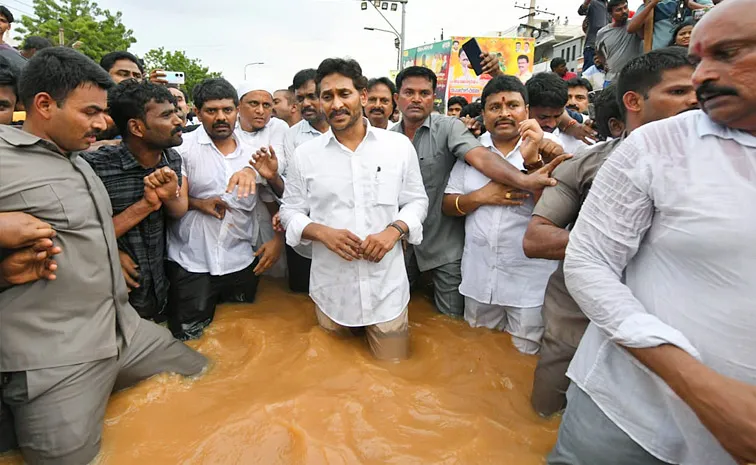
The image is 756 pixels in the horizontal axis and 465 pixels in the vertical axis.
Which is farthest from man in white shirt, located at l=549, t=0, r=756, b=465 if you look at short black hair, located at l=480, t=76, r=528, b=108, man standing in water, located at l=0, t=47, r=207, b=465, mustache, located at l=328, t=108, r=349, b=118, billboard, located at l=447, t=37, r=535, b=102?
billboard, located at l=447, t=37, r=535, b=102

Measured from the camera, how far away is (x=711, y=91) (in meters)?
1.26

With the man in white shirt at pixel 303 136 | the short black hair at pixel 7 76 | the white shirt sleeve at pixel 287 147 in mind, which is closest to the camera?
the short black hair at pixel 7 76

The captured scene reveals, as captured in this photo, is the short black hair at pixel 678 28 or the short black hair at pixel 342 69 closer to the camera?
the short black hair at pixel 342 69

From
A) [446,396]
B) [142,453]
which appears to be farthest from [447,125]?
[142,453]

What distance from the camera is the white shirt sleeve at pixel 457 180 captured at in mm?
3488

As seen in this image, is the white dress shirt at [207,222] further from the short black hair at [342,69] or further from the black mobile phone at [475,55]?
the black mobile phone at [475,55]

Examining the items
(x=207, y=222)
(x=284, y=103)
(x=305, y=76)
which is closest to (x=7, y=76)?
(x=207, y=222)

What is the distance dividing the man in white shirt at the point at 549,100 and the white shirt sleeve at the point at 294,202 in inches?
81.2

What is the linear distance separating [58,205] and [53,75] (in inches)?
25.6

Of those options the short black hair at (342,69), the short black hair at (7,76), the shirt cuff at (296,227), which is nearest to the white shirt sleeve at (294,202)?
the shirt cuff at (296,227)

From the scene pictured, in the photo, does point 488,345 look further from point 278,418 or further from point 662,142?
point 662,142

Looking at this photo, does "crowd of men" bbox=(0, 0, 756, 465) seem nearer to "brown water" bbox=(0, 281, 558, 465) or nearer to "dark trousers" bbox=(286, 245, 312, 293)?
"dark trousers" bbox=(286, 245, 312, 293)

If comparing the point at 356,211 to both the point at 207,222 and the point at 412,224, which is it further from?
the point at 207,222

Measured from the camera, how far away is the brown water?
2152 mm
